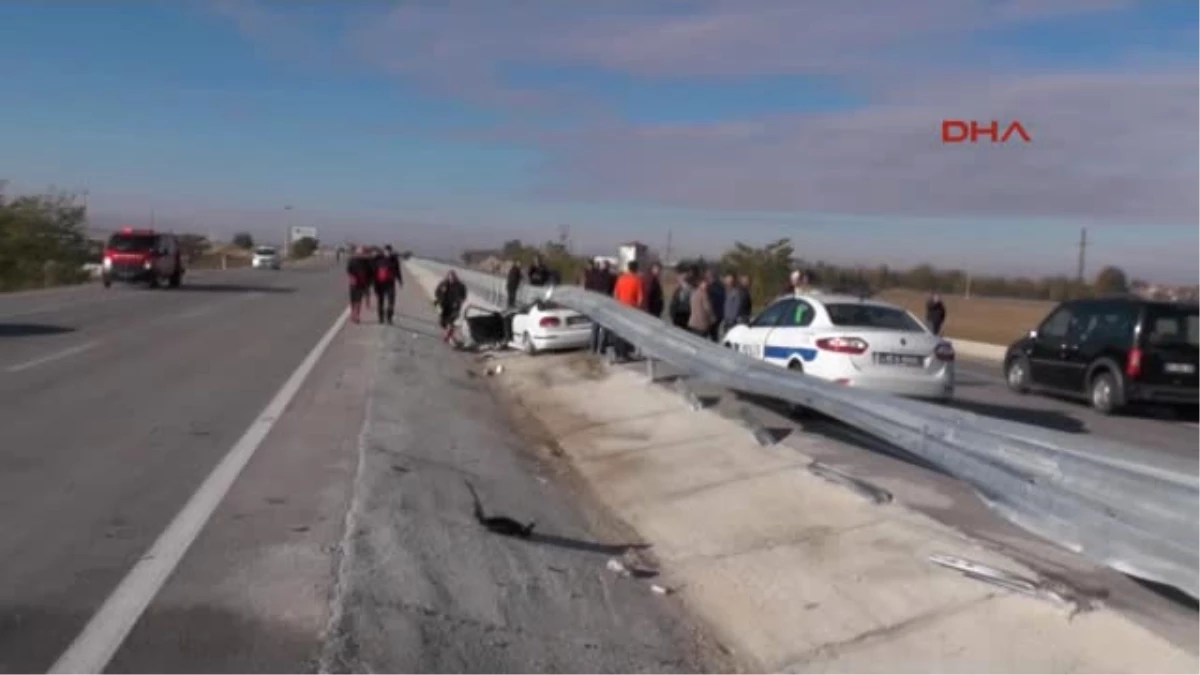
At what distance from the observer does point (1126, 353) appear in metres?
18.8

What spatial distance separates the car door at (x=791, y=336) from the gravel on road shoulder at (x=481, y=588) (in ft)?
15.5

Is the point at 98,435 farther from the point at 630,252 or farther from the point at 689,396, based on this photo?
the point at 630,252

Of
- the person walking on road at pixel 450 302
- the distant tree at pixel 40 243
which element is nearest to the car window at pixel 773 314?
the person walking on road at pixel 450 302

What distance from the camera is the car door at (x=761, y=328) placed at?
54.8ft

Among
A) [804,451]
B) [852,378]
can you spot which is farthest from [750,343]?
[804,451]

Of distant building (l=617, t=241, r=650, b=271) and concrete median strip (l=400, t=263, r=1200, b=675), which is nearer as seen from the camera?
concrete median strip (l=400, t=263, r=1200, b=675)

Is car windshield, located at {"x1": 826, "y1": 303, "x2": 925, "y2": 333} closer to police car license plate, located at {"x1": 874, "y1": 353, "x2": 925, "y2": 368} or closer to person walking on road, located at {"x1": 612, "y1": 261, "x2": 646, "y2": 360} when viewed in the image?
police car license plate, located at {"x1": 874, "y1": 353, "x2": 925, "y2": 368}

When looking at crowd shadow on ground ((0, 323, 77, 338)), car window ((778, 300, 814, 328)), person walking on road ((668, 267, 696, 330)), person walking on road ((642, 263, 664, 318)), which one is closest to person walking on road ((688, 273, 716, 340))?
person walking on road ((642, 263, 664, 318))

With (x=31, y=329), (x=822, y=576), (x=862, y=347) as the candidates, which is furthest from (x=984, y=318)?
(x=822, y=576)

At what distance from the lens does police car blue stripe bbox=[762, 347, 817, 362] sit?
15.5 metres

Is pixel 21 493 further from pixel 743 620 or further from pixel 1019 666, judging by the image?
pixel 1019 666

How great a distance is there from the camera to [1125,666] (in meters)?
5.68

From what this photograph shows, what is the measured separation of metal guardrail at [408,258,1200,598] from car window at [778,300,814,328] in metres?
5.64

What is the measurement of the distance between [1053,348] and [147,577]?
53.9 ft
